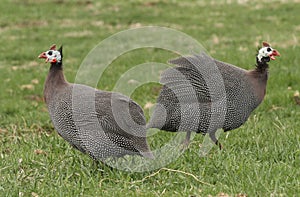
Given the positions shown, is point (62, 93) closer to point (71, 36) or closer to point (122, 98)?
point (122, 98)

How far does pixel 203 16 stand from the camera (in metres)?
15.8

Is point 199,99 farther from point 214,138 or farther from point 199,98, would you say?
point 214,138

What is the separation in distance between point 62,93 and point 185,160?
1181 mm

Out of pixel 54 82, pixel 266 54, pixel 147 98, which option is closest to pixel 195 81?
pixel 266 54

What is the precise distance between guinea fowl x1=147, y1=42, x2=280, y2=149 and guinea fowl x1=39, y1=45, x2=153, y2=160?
60 centimetres

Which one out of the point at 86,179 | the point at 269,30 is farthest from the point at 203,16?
the point at 86,179

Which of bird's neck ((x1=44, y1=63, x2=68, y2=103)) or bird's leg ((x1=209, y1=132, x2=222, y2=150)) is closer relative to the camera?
bird's neck ((x1=44, y1=63, x2=68, y2=103))

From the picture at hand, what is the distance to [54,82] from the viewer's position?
5.10 metres

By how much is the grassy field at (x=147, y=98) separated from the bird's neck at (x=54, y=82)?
0.56 meters

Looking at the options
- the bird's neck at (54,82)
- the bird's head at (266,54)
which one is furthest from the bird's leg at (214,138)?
the bird's neck at (54,82)

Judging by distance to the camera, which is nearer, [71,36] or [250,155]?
[250,155]

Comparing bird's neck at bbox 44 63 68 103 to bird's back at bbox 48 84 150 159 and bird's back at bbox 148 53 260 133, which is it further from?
bird's back at bbox 148 53 260 133

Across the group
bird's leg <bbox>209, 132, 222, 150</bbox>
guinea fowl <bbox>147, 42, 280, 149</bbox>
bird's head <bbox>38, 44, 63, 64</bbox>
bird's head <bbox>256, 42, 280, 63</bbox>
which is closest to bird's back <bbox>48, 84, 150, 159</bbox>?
bird's head <bbox>38, 44, 63, 64</bbox>

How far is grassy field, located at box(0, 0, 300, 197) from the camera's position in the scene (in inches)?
170
